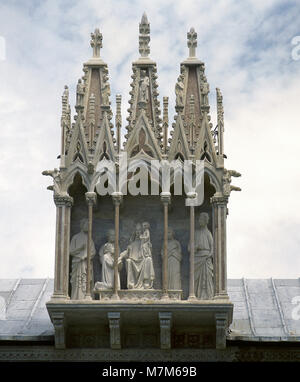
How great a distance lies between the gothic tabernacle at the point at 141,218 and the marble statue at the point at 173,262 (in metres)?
0.02

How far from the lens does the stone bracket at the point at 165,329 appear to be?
32.1 metres

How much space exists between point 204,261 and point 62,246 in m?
3.28

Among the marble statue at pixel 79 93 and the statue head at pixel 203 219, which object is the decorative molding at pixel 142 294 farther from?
the marble statue at pixel 79 93

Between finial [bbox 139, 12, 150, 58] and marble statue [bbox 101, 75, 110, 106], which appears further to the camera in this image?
finial [bbox 139, 12, 150, 58]

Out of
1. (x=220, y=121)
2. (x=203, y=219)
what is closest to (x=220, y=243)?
(x=203, y=219)

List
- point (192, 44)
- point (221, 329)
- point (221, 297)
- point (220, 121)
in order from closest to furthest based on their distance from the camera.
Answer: point (221, 329) < point (221, 297) < point (220, 121) < point (192, 44)

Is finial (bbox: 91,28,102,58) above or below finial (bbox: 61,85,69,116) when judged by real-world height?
above

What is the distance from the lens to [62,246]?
1307 inches

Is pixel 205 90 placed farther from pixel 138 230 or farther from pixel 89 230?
pixel 89 230

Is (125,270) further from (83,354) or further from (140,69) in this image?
(140,69)

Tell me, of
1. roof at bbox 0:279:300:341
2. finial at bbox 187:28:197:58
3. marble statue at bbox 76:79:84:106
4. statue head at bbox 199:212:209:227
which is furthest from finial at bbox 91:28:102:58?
roof at bbox 0:279:300:341

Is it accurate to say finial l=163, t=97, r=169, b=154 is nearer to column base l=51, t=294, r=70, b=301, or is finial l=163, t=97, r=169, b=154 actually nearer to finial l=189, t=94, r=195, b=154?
finial l=189, t=94, r=195, b=154

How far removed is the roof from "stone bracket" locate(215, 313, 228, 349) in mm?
281

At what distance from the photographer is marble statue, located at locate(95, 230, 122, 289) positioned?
3297 cm
